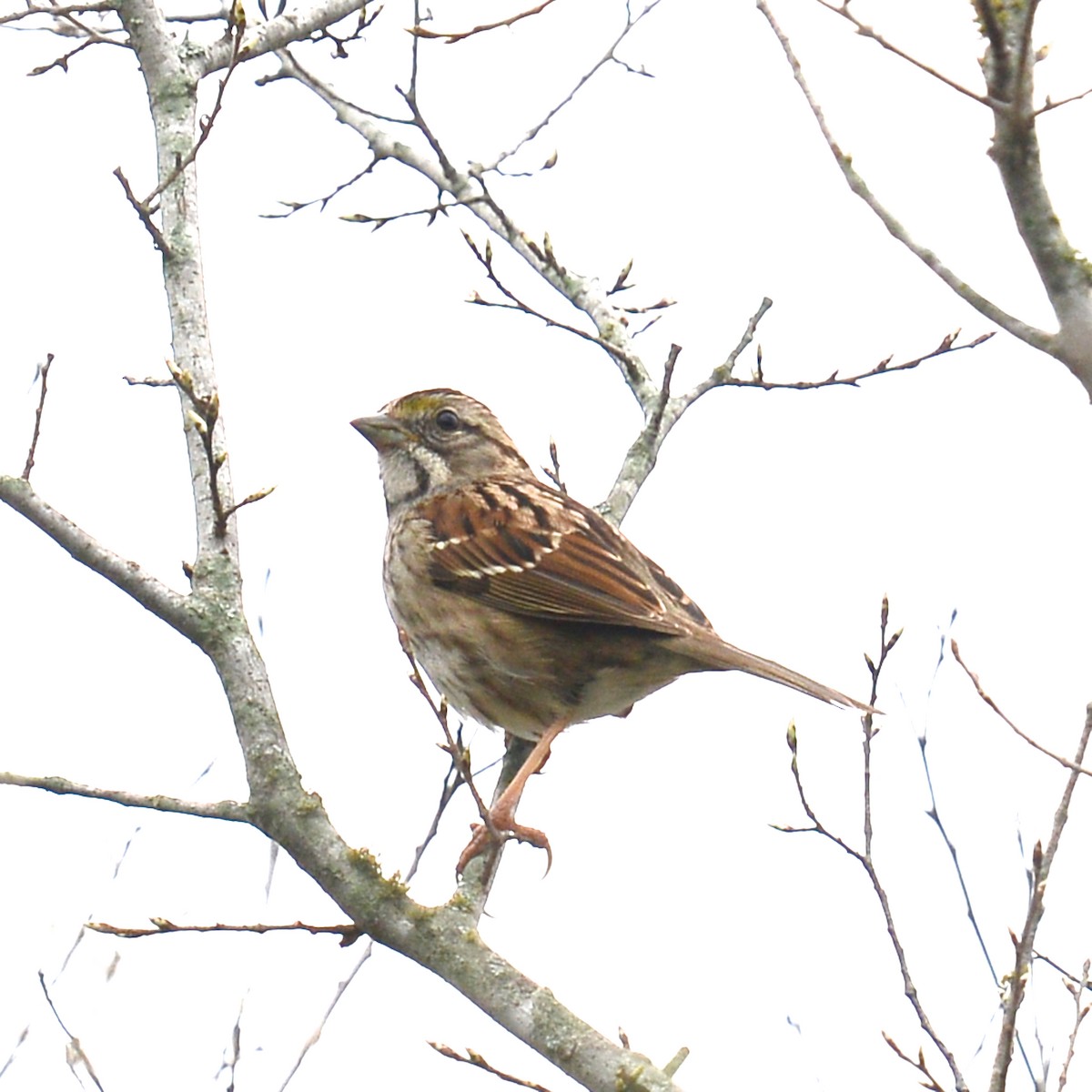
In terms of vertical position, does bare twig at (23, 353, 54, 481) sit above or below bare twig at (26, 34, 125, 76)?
below

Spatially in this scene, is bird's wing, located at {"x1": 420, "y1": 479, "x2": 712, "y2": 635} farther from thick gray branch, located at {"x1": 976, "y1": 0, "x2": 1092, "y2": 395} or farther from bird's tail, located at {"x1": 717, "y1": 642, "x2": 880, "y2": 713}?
thick gray branch, located at {"x1": 976, "y1": 0, "x2": 1092, "y2": 395}

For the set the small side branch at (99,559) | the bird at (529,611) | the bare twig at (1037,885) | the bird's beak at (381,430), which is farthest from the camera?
the bird's beak at (381,430)

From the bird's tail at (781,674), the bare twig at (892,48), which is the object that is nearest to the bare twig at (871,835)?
the bird's tail at (781,674)

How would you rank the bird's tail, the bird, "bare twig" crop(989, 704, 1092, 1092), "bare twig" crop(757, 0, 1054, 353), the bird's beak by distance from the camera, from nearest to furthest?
"bare twig" crop(757, 0, 1054, 353), "bare twig" crop(989, 704, 1092, 1092), the bird's tail, the bird, the bird's beak

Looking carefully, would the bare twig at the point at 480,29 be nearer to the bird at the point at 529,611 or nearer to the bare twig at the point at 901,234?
the bare twig at the point at 901,234

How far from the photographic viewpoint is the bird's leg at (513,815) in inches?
186

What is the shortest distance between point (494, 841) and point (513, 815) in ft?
2.65

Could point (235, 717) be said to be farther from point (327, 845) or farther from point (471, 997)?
point (471, 997)

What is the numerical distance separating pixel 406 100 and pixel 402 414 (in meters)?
1.18

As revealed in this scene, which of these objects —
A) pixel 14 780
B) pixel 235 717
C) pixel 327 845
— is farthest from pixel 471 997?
pixel 14 780

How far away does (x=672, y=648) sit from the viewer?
5.19 metres

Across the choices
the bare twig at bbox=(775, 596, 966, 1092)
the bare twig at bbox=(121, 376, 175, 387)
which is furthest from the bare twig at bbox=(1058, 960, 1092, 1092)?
the bare twig at bbox=(121, 376, 175, 387)

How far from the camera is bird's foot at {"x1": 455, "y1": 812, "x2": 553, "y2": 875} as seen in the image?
4699 mm

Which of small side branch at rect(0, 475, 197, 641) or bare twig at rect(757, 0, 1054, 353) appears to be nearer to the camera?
bare twig at rect(757, 0, 1054, 353)
